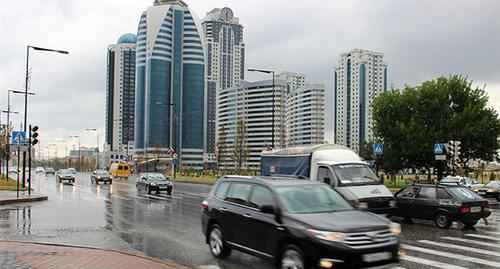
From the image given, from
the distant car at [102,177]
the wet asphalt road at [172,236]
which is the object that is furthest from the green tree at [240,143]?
the wet asphalt road at [172,236]

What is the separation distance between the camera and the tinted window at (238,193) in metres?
9.06

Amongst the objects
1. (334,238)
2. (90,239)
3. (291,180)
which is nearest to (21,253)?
(90,239)

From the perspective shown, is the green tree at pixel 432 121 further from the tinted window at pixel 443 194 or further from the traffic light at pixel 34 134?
the traffic light at pixel 34 134

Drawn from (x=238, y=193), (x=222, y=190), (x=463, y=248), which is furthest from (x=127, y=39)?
(x=463, y=248)

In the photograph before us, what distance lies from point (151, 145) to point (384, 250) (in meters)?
130

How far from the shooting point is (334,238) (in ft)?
22.6

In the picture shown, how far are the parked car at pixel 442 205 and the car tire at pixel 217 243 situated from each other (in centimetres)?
855

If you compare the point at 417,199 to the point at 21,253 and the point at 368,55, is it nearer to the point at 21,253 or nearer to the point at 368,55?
the point at 21,253

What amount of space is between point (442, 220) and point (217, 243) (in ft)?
28.6

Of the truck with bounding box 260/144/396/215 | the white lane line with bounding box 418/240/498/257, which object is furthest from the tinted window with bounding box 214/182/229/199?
the white lane line with bounding box 418/240/498/257

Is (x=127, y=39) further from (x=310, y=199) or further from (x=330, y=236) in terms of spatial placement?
(x=330, y=236)

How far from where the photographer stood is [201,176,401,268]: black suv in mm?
6922

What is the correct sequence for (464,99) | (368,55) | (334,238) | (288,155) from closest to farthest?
(334,238)
(288,155)
(464,99)
(368,55)

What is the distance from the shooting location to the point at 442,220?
14977 millimetres
